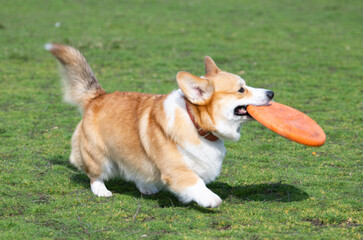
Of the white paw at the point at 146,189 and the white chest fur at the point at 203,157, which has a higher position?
the white chest fur at the point at 203,157

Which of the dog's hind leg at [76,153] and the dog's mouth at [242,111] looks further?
the dog's hind leg at [76,153]

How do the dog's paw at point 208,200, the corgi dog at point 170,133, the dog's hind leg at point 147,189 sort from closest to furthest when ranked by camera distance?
the dog's paw at point 208,200 < the corgi dog at point 170,133 < the dog's hind leg at point 147,189

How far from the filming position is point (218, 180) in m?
5.80

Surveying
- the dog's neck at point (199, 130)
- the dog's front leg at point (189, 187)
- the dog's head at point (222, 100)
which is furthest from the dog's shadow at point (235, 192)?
the dog's head at point (222, 100)

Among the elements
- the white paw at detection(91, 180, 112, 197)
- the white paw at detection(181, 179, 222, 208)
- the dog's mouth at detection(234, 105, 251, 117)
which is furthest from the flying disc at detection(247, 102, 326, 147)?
the white paw at detection(91, 180, 112, 197)

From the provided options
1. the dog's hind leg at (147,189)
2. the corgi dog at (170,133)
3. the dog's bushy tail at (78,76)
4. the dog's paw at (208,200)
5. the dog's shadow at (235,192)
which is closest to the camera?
the dog's paw at (208,200)

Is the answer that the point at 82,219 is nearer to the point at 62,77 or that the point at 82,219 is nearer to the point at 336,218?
the point at 62,77

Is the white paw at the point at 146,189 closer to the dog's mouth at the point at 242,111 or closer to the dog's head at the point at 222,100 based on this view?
the dog's head at the point at 222,100

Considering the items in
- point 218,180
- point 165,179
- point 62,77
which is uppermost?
point 62,77

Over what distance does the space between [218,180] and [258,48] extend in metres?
8.09

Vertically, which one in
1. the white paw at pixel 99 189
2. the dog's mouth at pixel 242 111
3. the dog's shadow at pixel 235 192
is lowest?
the dog's shadow at pixel 235 192

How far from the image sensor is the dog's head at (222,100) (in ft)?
15.0

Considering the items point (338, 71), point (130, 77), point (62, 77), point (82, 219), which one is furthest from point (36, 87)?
point (338, 71)

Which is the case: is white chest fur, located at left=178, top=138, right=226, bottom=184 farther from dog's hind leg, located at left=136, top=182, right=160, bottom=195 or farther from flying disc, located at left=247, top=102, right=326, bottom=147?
dog's hind leg, located at left=136, top=182, right=160, bottom=195
